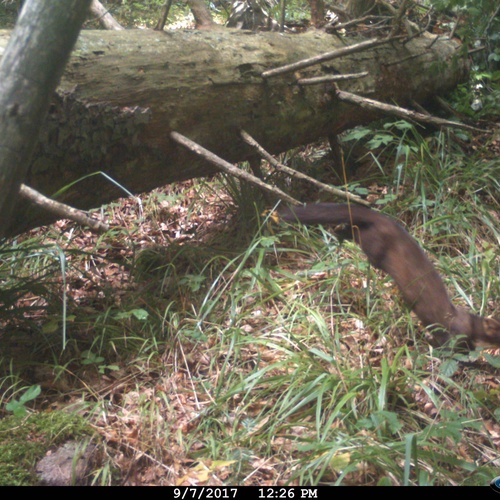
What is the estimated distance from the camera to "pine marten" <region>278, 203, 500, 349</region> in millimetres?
3004

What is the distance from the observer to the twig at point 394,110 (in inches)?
138

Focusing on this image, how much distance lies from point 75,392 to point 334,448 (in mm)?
1293

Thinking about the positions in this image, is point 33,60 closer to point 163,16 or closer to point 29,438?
point 29,438

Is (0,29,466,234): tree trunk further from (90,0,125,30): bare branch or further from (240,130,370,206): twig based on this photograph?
(90,0,125,30): bare branch

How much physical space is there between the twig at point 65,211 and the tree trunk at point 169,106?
2.25 ft

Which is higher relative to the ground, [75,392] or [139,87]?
[139,87]

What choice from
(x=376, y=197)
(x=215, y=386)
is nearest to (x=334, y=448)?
(x=215, y=386)

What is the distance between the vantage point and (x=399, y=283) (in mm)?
3189

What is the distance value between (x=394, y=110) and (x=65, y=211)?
7.36 feet

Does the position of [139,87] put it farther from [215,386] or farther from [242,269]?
[215,386]

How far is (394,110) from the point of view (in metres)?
3.53

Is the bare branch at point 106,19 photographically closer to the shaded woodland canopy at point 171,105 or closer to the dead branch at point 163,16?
the dead branch at point 163,16

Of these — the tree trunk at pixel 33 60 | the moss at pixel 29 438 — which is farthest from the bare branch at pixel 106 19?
the moss at pixel 29 438
